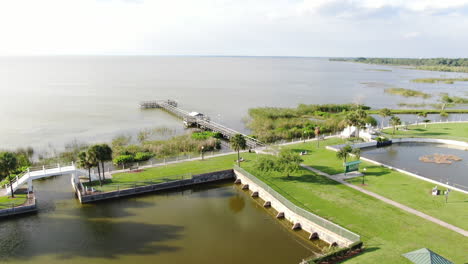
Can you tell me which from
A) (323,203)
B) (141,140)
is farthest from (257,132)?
(323,203)

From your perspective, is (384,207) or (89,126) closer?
(384,207)

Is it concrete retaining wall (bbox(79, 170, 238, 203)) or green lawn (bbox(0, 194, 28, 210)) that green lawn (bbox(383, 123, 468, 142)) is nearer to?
concrete retaining wall (bbox(79, 170, 238, 203))

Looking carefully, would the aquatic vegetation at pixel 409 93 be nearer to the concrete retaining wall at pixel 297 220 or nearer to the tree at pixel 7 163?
the concrete retaining wall at pixel 297 220

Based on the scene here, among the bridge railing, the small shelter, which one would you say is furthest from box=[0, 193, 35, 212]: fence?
the small shelter

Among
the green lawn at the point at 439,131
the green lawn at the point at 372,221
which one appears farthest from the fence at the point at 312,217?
the green lawn at the point at 439,131

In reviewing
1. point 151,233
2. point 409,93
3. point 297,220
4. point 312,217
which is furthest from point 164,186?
point 409,93

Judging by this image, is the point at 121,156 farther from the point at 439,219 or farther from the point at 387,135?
the point at 387,135
